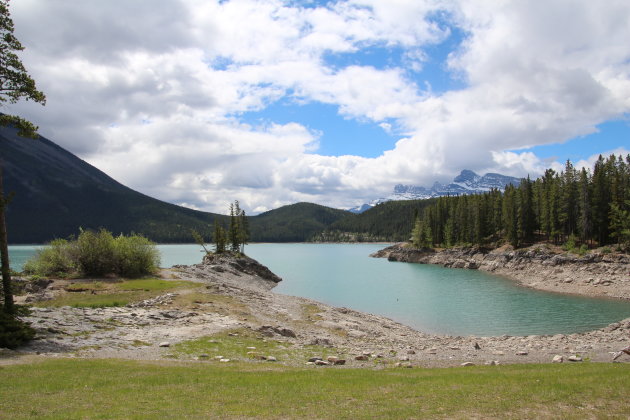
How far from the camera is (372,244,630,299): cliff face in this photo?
62.5m

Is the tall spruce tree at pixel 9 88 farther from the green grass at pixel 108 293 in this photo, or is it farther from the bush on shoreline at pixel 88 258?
the bush on shoreline at pixel 88 258

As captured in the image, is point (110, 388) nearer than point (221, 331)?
Yes

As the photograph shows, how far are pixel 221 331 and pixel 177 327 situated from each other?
3124 millimetres

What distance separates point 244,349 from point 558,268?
76509mm

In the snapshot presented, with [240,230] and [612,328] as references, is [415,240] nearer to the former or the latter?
[240,230]

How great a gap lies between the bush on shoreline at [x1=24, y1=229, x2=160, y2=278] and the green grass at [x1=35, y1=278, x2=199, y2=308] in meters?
4.99

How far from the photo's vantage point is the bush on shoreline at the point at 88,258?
160ft

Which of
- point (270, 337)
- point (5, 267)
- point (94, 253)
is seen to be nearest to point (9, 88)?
point (5, 267)

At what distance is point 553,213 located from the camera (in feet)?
317

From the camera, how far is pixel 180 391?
512 inches

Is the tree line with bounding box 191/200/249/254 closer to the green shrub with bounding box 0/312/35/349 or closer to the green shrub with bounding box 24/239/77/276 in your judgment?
the green shrub with bounding box 24/239/77/276

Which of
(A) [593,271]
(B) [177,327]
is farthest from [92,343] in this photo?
(A) [593,271]

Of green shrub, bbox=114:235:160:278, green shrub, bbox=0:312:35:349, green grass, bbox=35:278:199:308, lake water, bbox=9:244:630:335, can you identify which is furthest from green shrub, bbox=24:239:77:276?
green shrub, bbox=0:312:35:349

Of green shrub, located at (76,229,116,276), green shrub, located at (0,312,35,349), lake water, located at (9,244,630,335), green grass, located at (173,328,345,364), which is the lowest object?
lake water, located at (9,244,630,335)
